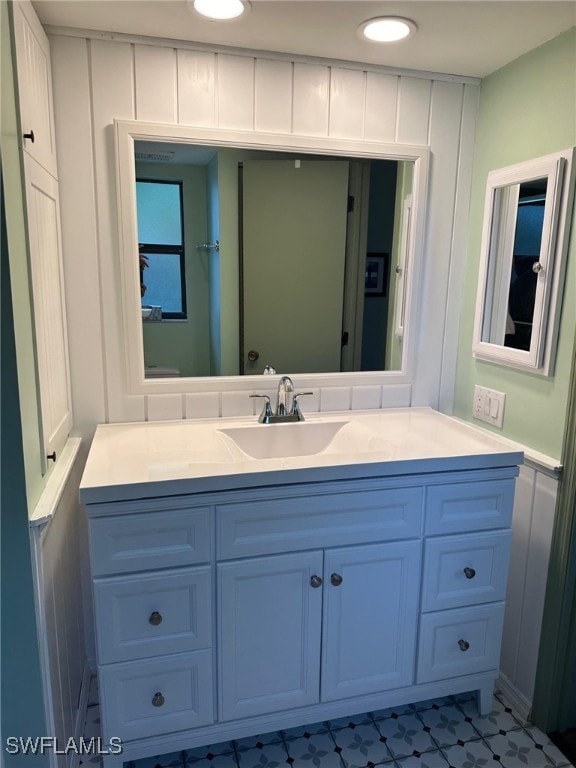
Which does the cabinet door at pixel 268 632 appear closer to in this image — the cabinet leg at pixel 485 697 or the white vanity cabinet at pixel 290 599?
the white vanity cabinet at pixel 290 599

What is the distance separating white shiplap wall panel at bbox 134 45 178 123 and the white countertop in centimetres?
97

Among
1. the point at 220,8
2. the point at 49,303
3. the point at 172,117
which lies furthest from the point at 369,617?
the point at 220,8

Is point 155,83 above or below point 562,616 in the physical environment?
above

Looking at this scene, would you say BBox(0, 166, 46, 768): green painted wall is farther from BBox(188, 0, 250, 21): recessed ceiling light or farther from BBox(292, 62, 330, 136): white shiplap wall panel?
BBox(292, 62, 330, 136): white shiplap wall panel

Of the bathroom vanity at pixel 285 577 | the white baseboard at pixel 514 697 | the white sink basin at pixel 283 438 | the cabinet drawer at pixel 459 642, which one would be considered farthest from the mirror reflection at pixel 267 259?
the white baseboard at pixel 514 697

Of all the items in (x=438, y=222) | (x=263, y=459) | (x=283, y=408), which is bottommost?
(x=263, y=459)

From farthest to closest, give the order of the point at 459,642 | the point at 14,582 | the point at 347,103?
the point at 347,103 → the point at 459,642 → the point at 14,582

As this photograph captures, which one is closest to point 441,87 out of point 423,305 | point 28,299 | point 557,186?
point 557,186

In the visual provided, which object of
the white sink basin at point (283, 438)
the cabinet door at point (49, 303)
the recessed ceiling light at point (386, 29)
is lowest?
the white sink basin at point (283, 438)

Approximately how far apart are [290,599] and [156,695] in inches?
16.7

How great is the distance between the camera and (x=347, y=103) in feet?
5.90

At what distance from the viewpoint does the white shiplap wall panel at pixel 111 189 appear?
5.25ft

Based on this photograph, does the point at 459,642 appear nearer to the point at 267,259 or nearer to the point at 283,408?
the point at 283,408

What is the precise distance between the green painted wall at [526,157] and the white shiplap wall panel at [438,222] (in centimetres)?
8
